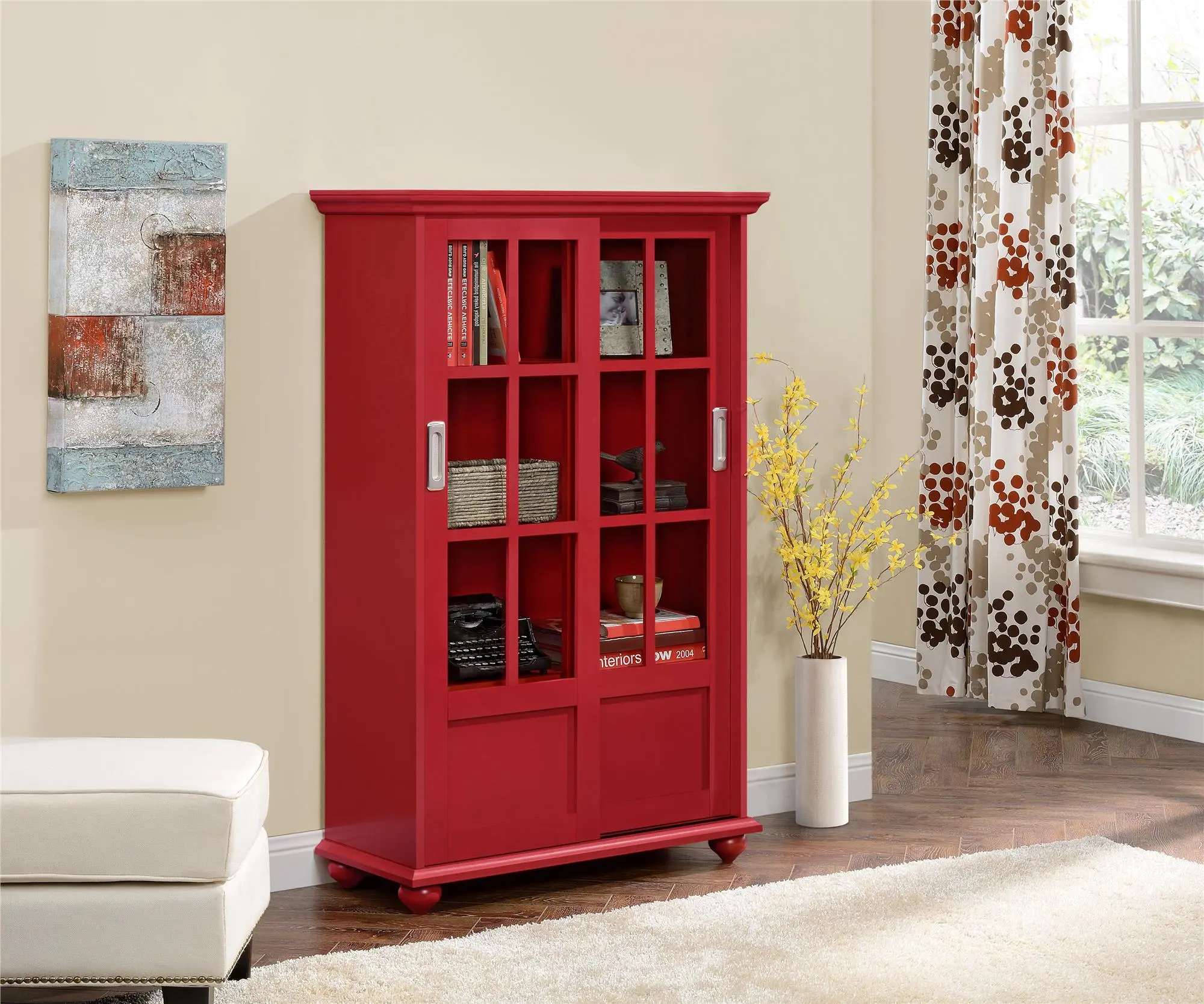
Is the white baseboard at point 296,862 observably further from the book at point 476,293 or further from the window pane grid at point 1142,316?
the window pane grid at point 1142,316

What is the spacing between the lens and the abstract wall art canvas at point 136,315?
3.37 metres

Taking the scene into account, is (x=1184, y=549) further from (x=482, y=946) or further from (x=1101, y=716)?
(x=482, y=946)

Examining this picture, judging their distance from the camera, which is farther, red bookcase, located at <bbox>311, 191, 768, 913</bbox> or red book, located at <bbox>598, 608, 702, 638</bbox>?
red book, located at <bbox>598, 608, 702, 638</bbox>

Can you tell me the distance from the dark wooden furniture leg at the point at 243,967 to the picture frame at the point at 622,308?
1.58 meters

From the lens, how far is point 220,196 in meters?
3.53

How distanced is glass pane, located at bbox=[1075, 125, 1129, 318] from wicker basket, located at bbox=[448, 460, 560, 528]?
2705 mm

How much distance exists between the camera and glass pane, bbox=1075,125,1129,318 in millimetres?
5480

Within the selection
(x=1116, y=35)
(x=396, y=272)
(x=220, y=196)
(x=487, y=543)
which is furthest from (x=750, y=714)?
(x=1116, y=35)

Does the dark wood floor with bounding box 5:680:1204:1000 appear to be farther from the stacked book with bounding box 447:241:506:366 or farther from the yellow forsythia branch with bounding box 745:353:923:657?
the stacked book with bounding box 447:241:506:366

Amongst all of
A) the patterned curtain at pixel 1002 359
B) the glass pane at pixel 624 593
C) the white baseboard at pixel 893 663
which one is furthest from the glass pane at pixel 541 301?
the white baseboard at pixel 893 663

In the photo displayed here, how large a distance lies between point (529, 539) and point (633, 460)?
0.32 metres

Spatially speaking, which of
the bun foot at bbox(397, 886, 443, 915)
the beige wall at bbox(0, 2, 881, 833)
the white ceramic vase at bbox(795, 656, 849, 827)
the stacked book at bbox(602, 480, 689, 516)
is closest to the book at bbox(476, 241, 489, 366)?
the beige wall at bbox(0, 2, 881, 833)

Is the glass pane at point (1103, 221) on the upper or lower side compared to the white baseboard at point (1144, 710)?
upper

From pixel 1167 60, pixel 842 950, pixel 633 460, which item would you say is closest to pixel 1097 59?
pixel 1167 60
